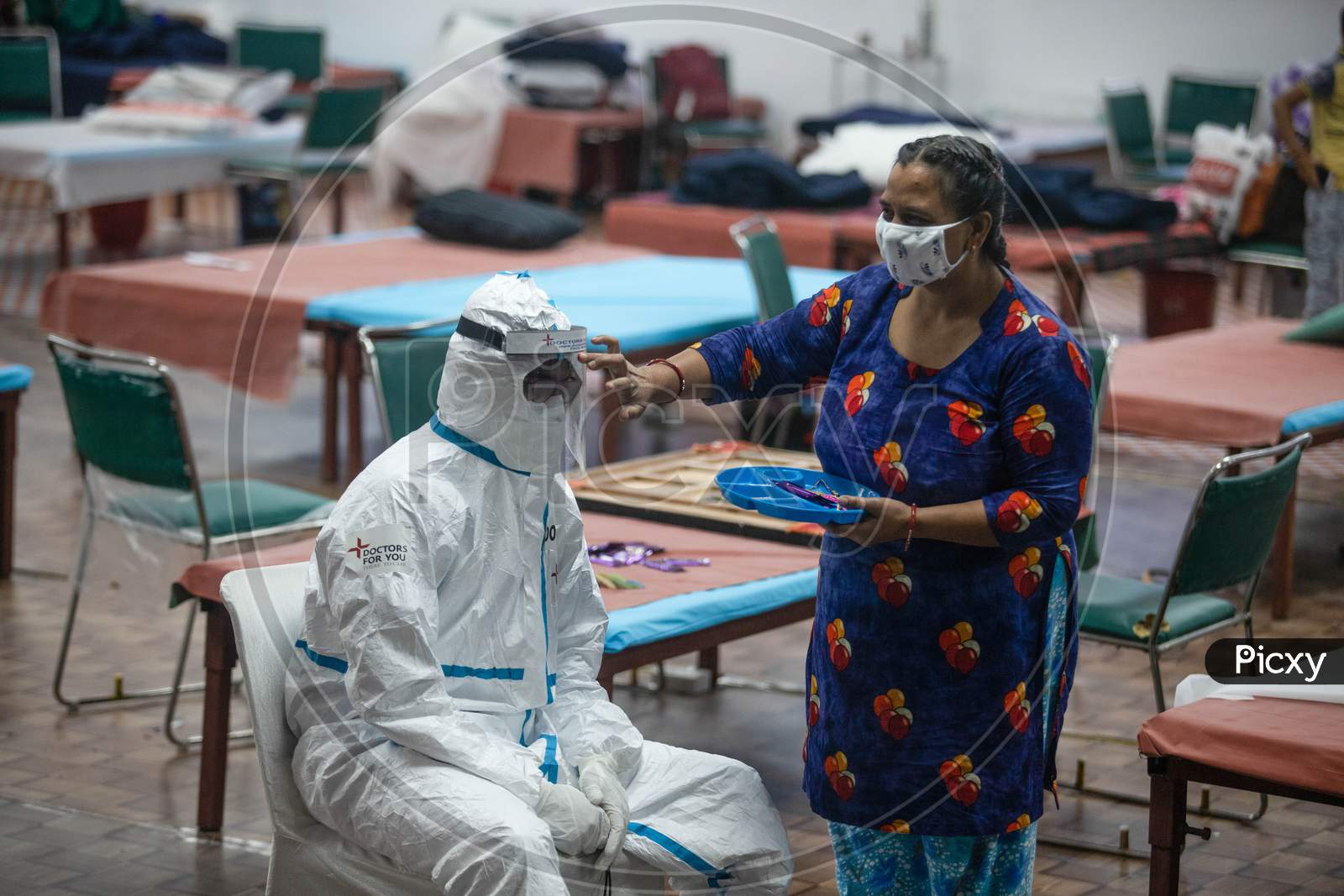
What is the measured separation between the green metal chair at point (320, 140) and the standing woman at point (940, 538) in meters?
5.92

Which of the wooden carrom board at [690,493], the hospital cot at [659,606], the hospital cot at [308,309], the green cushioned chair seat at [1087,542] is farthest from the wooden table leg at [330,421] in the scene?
the green cushioned chair seat at [1087,542]

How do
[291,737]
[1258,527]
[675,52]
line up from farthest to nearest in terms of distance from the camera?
[675,52]
[1258,527]
[291,737]

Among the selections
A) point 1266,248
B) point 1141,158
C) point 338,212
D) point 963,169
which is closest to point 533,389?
point 963,169

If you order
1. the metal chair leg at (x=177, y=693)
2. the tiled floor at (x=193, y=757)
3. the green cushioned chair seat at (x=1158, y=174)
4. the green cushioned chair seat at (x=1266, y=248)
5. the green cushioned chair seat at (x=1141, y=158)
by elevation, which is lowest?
the tiled floor at (x=193, y=757)

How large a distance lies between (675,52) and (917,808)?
8.74 m

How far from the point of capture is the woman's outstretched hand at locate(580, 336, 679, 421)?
2135 mm

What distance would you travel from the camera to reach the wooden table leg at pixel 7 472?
4.20m

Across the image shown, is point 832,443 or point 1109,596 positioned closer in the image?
point 832,443

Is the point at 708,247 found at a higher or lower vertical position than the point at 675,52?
lower

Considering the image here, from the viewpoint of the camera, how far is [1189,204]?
696 centimetres

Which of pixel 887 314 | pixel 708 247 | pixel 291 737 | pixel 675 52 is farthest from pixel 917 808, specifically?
pixel 675 52

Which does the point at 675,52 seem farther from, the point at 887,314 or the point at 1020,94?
the point at 887,314

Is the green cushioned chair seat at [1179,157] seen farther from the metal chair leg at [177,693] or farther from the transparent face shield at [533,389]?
the transparent face shield at [533,389]

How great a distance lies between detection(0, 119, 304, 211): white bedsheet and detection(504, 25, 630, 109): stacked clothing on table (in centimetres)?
236
